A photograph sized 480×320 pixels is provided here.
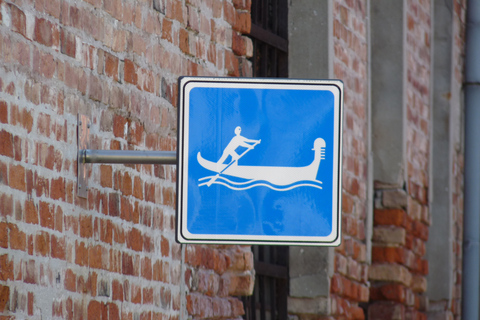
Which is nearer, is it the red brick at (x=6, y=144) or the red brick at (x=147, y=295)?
the red brick at (x=6, y=144)

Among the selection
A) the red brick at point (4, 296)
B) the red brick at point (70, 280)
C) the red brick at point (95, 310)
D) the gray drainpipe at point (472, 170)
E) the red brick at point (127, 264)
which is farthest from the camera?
the gray drainpipe at point (472, 170)

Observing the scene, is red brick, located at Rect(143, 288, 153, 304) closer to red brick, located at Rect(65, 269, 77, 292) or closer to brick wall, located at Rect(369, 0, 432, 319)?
red brick, located at Rect(65, 269, 77, 292)

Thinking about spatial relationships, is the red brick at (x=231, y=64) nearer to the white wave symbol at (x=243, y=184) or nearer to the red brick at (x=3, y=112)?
the white wave symbol at (x=243, y=184)

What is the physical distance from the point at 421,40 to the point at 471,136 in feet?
4.28

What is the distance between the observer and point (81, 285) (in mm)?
3160

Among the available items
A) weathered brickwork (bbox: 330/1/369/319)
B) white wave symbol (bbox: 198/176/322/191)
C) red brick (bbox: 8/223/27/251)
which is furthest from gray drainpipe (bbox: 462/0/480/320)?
red brick (bbox: 8/223/27/251)

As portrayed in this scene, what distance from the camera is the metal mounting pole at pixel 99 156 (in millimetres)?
2936

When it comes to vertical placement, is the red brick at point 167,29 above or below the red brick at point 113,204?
above

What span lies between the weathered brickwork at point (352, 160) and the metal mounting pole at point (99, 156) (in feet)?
9.42

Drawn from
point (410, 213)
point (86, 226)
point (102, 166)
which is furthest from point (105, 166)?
point (410, 213)

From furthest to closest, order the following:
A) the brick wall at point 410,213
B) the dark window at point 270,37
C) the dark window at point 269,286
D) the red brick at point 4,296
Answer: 1. the brick wall at point 410,213
2. the dark window at point 270,37
3. the dark window at point 269,286
4. the red brick at point 4,296

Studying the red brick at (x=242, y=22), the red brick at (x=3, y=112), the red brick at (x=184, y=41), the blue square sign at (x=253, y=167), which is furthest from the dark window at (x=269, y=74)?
the red brick at (x=3, y=112)

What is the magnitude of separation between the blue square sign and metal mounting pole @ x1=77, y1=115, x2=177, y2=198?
6.1 inches

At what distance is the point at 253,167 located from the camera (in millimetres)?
2805
